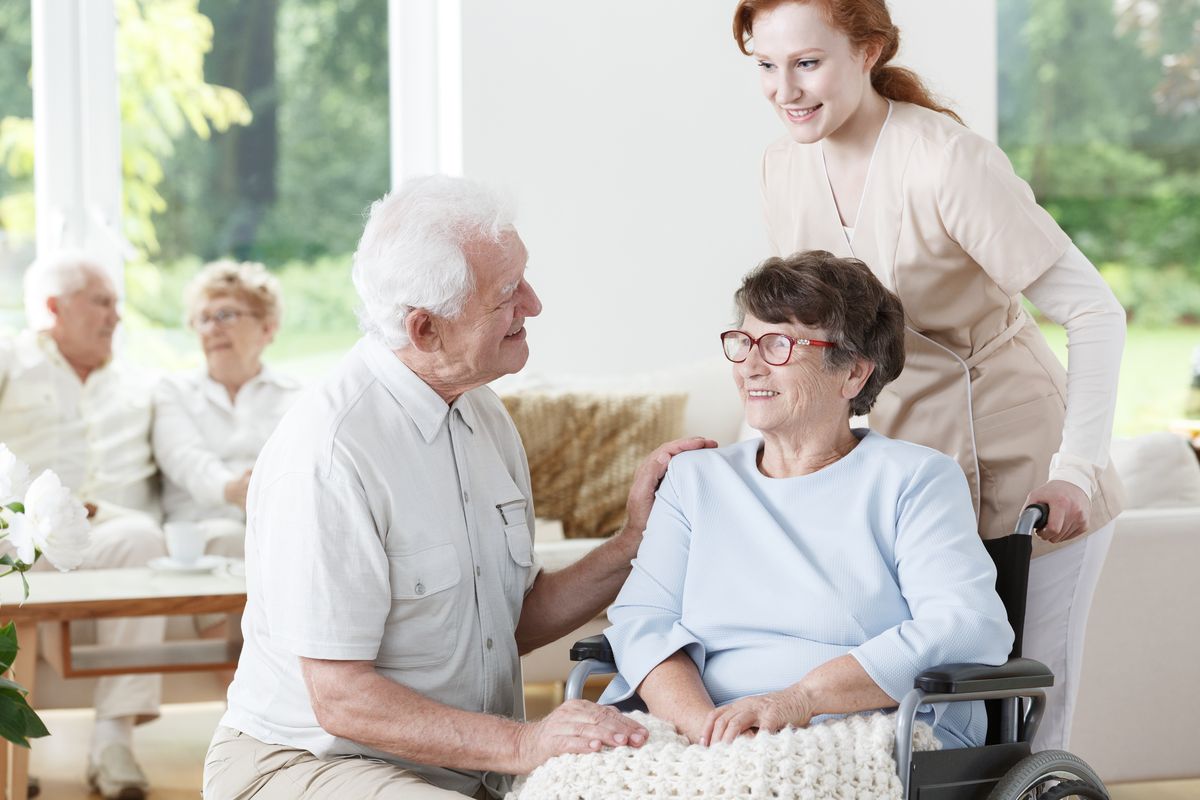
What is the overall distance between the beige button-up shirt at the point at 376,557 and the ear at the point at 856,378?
50cm

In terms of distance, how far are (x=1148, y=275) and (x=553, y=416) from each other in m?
3.13

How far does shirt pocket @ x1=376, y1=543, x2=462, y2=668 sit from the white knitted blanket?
250 millimetres

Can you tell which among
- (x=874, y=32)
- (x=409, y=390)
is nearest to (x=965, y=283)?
(x=874, y=32)

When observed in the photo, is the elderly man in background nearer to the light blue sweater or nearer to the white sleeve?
the light blue sweater

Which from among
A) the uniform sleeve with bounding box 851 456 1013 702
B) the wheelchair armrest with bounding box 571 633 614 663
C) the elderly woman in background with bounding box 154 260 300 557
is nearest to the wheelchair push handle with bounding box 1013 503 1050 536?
the uniform sleeve with bounding box 851 456 1013 702

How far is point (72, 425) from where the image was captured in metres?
4.15

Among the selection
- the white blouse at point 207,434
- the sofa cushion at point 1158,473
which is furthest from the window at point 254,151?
the sofa cushion at point 1158,473

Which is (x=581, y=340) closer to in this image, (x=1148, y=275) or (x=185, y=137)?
(x=185, y=137)

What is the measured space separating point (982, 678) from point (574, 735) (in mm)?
496

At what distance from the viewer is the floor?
3.31m

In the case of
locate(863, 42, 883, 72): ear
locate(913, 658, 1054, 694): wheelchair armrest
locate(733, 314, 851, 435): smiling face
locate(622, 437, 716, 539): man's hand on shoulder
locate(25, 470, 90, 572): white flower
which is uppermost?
locate(863, 42, 883, 72): ear

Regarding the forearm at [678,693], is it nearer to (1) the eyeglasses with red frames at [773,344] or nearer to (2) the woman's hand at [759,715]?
(2) the woman's hand at [759,715]

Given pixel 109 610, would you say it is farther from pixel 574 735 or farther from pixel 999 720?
pixel 999 720

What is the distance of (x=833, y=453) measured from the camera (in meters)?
1.85
